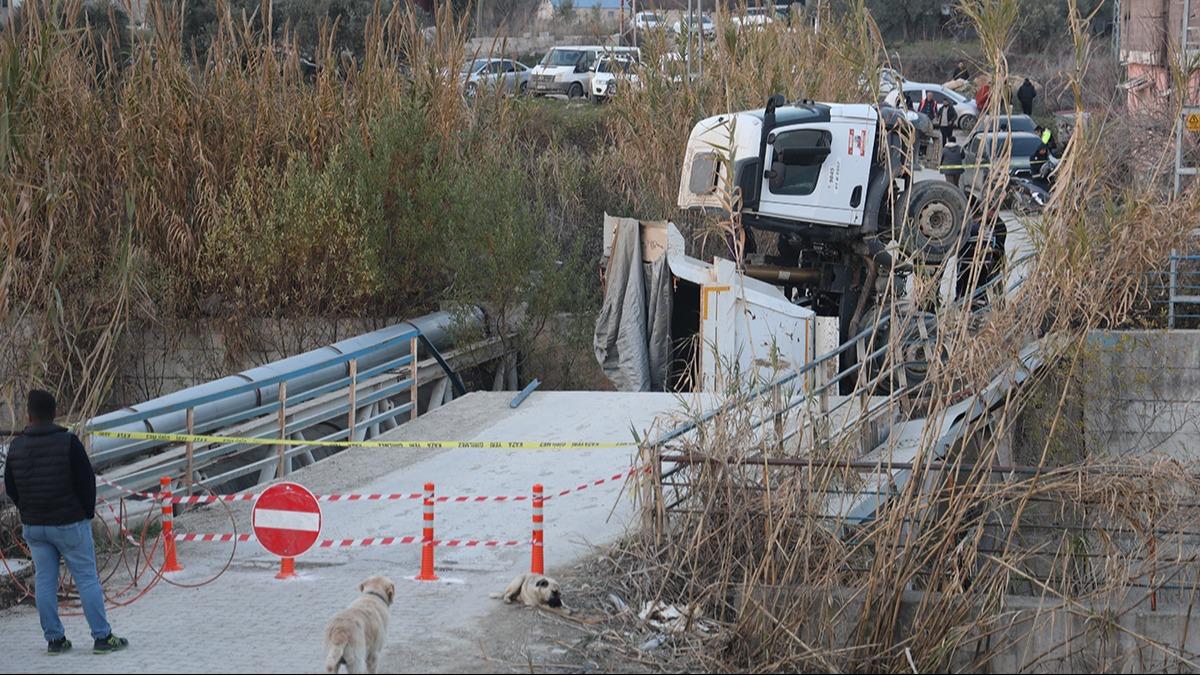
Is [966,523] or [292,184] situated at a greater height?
[292,184]

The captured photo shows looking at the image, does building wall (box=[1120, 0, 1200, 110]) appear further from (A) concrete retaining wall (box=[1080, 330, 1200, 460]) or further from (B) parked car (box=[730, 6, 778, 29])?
(A) concrete retaining wall (box=[1080, 330, 1200, 460])

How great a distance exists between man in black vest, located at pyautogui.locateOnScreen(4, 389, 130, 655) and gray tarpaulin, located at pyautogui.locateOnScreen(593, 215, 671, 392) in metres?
9.09

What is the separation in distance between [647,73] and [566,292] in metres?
4.55

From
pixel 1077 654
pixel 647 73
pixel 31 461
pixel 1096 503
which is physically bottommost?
pixel 1077 654

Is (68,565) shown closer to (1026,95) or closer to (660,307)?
(660,307)

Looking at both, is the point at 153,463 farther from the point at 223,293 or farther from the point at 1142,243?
the point at 1142,243

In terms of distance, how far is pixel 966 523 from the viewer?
362 inches

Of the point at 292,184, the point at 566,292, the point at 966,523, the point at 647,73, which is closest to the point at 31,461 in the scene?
the point at 966,523

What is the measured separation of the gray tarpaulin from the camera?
659 inches

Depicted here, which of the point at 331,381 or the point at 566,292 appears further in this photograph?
the point at 566,292

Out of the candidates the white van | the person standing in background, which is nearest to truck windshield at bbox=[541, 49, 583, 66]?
the white van

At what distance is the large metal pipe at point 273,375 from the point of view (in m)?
11.5

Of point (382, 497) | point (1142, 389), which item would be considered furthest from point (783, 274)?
point (382, 497)

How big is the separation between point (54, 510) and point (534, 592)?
9.53 ft
